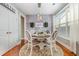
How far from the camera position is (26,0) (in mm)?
1206

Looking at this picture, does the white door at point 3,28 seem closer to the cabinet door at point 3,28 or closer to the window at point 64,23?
the cabinet door at point 3,28

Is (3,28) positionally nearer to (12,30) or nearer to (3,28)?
(3,28)

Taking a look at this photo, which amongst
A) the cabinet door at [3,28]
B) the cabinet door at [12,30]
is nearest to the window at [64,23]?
the cabinet door at [12,30]

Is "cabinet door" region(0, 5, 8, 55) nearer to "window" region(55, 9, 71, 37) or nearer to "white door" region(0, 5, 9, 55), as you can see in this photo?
"white door" region(0, 5, 9, 55)

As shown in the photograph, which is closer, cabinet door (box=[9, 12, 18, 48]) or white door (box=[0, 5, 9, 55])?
white door (box=[0, 5, 9, 55])

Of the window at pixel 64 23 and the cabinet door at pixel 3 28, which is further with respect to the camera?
the window at pixel 64 23

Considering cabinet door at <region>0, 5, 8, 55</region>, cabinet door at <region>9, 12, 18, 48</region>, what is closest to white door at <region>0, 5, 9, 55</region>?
cabinet door at <region>0, 5, 8, 55</region>

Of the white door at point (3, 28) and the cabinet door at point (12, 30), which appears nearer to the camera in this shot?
the white door at point (3, 28)

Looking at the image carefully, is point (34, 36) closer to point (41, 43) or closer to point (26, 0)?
point (41, 43)

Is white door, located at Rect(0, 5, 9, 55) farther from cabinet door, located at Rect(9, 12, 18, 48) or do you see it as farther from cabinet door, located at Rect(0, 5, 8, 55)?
cabinet door, located at Rect(9, 12, 18, 48)

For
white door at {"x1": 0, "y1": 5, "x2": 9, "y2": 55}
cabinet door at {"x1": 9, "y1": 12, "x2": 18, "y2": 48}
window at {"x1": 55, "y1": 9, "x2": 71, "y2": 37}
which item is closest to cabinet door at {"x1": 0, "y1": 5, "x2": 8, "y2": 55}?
white door at {"x1": 0, "y1": 5, "x2": 9, "y2": 55}

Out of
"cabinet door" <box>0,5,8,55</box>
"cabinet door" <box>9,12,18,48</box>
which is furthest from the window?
"cabinet door" <box>0,5,8,55</box>

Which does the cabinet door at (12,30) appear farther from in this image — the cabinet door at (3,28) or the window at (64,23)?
the window at (64,23)

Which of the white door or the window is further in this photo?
the window
